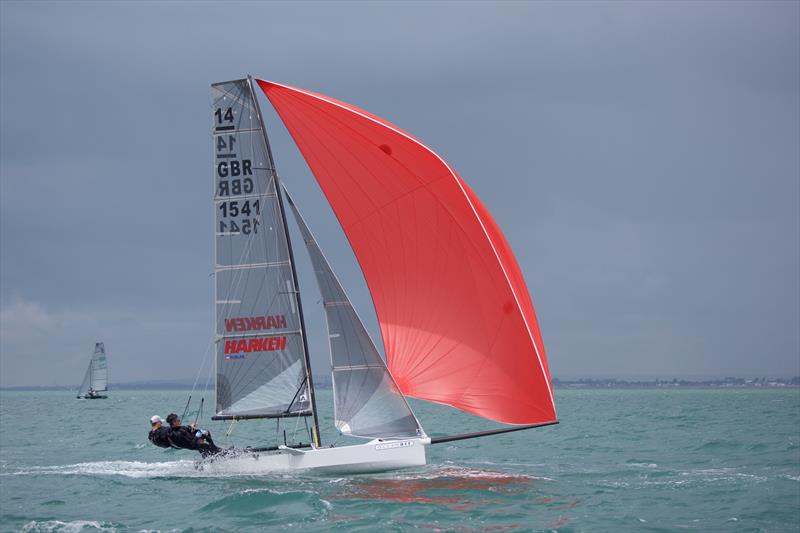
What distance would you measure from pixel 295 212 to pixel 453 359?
4048 mm

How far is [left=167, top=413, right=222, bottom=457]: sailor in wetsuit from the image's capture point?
16984 mm

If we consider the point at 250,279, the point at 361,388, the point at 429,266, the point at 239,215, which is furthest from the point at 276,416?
the point at 429,266

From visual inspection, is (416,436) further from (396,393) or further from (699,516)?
(699,516)

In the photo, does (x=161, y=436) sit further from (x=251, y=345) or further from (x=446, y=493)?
(x=446, y=493)

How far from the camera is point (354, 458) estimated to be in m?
16.1

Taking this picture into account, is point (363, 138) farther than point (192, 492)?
Yes

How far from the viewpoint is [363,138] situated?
17.2m

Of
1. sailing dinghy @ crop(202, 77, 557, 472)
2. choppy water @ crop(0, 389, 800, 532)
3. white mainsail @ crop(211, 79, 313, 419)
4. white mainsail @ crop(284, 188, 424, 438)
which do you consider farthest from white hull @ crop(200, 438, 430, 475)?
white mainsail @ crop(211, 79, 313, 419)

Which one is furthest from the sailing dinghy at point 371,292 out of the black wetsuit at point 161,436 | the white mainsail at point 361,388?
the black wetsuit at point 161,436

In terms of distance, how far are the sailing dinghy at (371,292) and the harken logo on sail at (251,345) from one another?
2 cm

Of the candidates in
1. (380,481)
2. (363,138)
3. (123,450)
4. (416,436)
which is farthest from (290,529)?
(123,450)

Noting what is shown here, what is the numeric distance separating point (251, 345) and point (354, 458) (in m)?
3.05

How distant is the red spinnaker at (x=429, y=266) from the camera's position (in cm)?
1658

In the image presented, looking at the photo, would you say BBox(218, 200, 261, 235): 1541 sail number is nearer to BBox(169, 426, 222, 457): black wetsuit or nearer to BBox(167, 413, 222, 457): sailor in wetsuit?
BBox(167, 413, 222, 457): sailor in wetsuit
